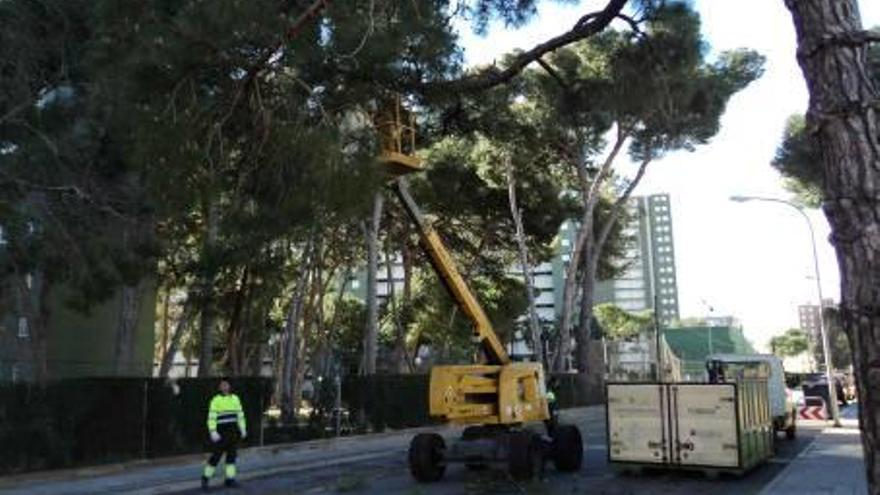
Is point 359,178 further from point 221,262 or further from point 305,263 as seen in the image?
point 305,263

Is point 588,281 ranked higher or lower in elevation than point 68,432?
higher

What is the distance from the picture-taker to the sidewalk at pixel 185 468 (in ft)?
62.3

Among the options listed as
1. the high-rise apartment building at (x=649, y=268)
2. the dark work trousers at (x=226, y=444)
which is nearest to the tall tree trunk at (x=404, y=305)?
the high-rise apartment building at (x=649, y=268)

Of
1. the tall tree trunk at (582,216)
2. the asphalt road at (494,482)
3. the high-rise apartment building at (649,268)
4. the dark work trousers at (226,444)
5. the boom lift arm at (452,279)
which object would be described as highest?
the high-rise apartment building at (649,268)

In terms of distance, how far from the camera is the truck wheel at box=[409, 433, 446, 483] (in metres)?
19.3

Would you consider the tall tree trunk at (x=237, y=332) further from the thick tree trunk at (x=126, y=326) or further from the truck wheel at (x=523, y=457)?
the truck wheel at (x=523, y=457)

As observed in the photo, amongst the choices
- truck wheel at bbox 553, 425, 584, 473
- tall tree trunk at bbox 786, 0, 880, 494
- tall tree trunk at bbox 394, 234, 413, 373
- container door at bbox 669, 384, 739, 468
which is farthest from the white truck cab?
tall tree trunk at bbox 786, 0, 880, 494

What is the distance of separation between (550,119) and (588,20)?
437 cm

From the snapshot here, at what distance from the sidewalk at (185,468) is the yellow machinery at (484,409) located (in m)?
4.59

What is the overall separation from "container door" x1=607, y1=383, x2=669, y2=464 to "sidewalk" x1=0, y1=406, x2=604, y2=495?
725 cm

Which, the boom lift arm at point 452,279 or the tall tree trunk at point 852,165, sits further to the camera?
the boom lift arm at point 452,279

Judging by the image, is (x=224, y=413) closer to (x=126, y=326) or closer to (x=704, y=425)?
(x=704, y=425)

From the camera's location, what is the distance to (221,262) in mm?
16250

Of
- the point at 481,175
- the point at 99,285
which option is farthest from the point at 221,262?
the point at 481,175
